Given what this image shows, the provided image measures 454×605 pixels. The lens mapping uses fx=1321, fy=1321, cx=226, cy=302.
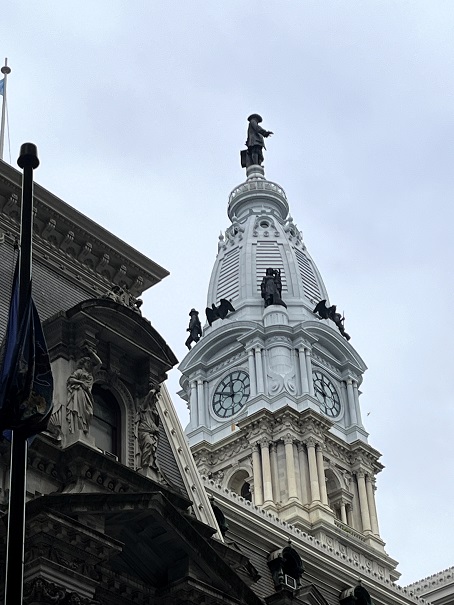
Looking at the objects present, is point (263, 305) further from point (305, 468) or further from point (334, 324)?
point (305, 468)

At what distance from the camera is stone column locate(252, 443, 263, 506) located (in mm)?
98500

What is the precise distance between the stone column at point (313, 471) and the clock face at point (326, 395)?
538 centimetres

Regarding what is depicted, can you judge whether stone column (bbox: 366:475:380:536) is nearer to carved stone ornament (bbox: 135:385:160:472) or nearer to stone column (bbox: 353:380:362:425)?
stone column (bbox: 353:380:362:425)

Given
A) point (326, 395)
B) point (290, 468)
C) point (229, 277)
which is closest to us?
point (290, 468)

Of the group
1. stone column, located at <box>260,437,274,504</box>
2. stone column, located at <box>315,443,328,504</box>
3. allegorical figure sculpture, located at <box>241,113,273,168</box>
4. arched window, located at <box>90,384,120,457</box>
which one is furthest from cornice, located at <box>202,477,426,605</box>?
allegorical figure sculpture, located at <box>241,113,273,168</box>

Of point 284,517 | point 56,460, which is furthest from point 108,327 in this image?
point 284,517

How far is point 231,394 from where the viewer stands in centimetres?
10725

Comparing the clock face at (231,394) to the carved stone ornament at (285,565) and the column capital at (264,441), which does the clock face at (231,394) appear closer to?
the column capital at (264,441)

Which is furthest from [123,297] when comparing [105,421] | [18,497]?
[18,497]

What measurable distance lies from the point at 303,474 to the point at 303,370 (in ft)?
31.1

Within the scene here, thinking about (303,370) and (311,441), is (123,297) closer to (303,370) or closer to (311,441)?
(311,441)

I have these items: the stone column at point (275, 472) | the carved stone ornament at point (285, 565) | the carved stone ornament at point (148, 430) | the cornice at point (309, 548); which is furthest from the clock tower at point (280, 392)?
the carved stone ornament at point (148, 430)

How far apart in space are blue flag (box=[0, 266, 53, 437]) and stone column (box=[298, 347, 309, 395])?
269ft

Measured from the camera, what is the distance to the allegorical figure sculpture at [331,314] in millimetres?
110562
